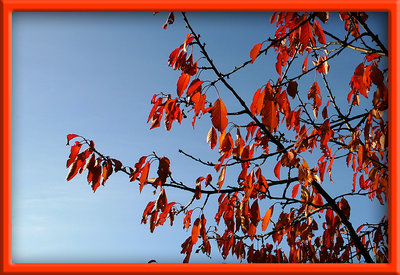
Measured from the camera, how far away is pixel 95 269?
77.0 inches

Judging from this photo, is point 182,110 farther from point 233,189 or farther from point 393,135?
point 393,135

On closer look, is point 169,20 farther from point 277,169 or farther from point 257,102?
point 277,169

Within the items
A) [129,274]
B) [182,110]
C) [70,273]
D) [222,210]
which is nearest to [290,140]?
[222,210]

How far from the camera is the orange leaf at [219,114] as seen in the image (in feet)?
6.43

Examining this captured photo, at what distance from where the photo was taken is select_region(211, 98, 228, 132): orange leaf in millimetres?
1961

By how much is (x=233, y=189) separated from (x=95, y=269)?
102 centimetres

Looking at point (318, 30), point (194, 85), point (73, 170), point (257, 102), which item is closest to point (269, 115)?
point (257, 102)

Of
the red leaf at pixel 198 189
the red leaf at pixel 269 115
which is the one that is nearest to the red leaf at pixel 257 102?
the red leaf at pixel 269 115

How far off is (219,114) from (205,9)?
0.62 metres

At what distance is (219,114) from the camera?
197 cm

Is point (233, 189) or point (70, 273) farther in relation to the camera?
point (233, 189)

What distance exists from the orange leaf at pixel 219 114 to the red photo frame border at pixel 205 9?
0.55m

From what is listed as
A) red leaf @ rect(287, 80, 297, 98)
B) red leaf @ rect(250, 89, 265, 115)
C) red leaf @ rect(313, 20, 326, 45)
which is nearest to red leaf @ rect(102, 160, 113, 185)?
red leaf @ rect(250, 89, 265, 115)

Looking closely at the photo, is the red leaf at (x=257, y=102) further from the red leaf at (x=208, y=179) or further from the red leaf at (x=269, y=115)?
the red leaf at (x=208, y=179)
